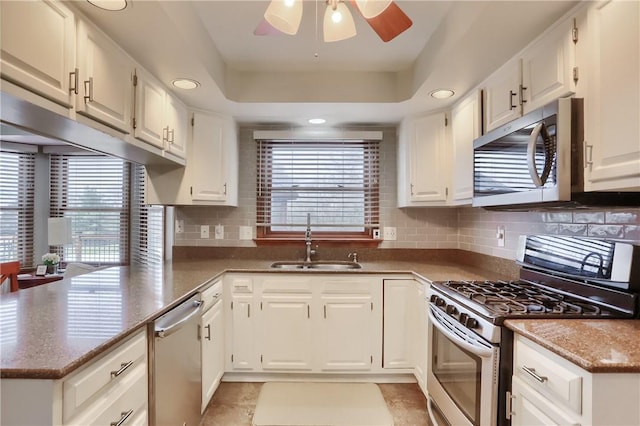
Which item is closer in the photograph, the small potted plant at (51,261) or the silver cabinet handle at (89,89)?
the silver cabinet handle at (89,89)

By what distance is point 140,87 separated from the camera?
1842 millimetres

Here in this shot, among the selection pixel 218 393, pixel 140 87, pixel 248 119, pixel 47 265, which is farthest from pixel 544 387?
pixel 47 265

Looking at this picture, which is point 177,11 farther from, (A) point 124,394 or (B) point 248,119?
(A) point 124,394

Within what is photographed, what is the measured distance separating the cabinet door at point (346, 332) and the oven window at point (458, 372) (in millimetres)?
592

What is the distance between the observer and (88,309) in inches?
54.7

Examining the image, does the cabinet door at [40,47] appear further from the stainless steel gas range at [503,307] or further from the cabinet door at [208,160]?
the stainless steel gas range at [503,307]

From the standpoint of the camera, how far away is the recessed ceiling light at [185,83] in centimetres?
208

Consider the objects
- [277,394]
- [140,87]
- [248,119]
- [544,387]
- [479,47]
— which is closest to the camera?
[544,387]

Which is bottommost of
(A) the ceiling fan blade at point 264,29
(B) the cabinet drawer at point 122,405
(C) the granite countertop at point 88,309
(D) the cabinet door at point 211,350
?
(D) the cabinet door at point 211,350

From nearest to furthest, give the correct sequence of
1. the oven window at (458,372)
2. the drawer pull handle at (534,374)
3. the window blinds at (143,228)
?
the drawer pull handle at (534,374) < the oven window at (458,372) < the window blinds at (143,228)

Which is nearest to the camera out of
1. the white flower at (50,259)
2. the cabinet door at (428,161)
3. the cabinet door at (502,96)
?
the cabinet door at (502,96)

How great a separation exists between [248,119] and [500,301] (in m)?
2.39

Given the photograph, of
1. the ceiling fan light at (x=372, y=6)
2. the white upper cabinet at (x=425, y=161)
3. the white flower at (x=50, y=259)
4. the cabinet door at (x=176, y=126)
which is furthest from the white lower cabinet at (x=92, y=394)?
the white flower at (x=50, y=259)

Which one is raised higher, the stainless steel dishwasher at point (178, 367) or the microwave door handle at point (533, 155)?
the microwave door handle at point (533, 155)
